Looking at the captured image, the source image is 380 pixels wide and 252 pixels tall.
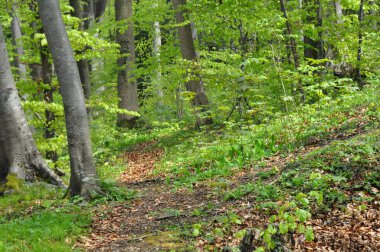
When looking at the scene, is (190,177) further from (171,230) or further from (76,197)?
(171,230)

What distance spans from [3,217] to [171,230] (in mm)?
2856

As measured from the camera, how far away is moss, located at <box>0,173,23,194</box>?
8.02 meters

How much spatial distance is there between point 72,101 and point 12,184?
225 centimetres

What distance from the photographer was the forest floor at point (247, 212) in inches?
179

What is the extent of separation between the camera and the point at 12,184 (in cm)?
809

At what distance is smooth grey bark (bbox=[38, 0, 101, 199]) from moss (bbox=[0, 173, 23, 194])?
135cm

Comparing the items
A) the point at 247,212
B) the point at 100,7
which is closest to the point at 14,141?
the point at 247,212

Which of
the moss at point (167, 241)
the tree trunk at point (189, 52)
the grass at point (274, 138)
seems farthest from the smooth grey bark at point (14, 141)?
the tree trunk at point (189, 52)

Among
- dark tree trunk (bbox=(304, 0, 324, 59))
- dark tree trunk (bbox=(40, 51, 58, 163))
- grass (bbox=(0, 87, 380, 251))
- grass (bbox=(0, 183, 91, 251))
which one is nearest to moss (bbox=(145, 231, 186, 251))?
grass (bbox=(0, 87, 380, 251))

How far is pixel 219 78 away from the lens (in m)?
9.12

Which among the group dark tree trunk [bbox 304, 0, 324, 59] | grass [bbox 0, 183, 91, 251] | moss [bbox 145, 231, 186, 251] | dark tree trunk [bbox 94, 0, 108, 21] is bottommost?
moss [bbox 145, 231, 186, 251]

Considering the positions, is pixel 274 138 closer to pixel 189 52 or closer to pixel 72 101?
pixel 72 101

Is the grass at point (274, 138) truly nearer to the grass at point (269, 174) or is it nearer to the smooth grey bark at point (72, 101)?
the grass at point (269, 174)

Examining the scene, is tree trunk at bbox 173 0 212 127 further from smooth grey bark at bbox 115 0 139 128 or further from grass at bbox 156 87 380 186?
smooth grey bark at bbox 115 0 139 128
